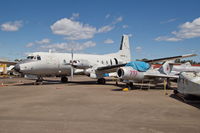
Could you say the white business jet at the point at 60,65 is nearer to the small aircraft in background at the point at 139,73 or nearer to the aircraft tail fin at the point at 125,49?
the small aircraft in background at the point at 139,73

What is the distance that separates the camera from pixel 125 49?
100ft

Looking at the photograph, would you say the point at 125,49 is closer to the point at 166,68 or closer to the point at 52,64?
the point at 52,64

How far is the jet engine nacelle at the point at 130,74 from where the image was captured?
14344mm

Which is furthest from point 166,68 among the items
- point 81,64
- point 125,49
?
point 125,49

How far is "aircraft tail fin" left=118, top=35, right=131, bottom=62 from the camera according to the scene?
30.0 meters

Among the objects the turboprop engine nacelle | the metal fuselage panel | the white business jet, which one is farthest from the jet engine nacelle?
the metal fuselage panel

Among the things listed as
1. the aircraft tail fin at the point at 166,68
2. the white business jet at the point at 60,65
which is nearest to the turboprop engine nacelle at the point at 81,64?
the white business jet at the point at 60,65

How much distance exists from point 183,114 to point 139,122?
81.6 inches

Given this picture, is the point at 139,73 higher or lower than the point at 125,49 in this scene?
lower

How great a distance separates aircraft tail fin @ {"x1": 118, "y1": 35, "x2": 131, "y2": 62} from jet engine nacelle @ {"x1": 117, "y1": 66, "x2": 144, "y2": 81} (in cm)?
1498

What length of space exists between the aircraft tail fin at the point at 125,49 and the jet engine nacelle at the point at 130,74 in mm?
14984

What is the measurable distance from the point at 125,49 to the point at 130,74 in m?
16.7

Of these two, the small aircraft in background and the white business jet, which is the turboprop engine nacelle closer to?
the white business jet

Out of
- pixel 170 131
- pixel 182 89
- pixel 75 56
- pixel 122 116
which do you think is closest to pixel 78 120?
pixel 122 116
